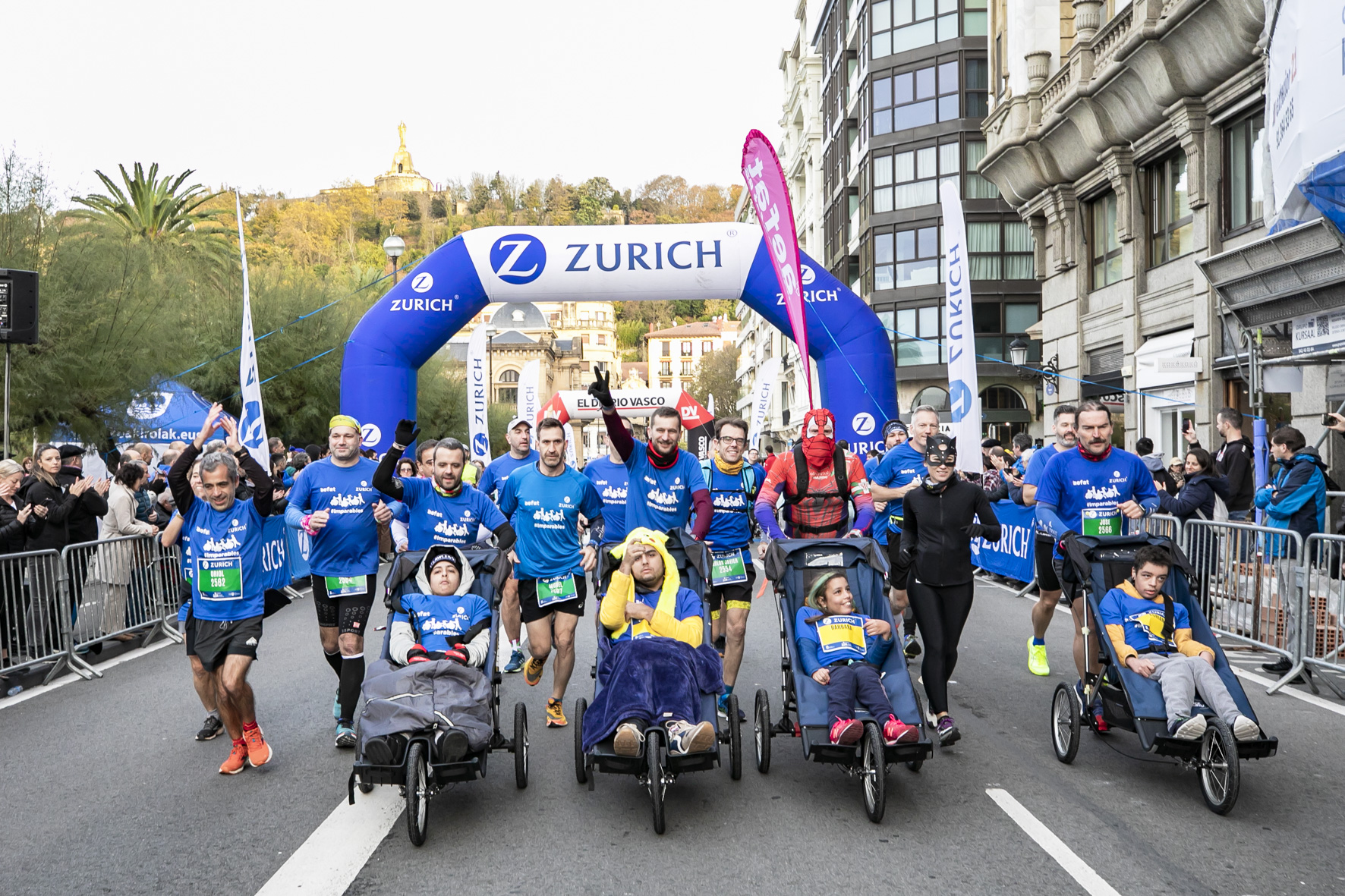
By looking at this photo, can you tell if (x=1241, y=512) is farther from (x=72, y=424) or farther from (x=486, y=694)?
(x=72, y=424)

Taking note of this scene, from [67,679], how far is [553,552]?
4.87 meters

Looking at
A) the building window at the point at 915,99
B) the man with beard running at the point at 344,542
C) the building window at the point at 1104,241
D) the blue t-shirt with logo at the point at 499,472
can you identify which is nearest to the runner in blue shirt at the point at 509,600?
the blue t-shirt with logo at the point at 499,472

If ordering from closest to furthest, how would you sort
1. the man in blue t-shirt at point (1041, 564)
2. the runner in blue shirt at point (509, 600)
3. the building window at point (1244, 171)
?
the man in blue t-shirt at point (1041, 564) → the runner in blue shirt at point (509, 600) → the building window at point (1244, 171)

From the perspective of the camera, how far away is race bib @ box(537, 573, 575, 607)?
7109mm

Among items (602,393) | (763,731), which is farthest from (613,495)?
(763,731)

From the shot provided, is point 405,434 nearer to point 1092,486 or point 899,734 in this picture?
point 899,734

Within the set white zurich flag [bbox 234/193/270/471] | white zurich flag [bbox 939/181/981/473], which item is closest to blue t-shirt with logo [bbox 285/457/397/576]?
white zurich flag [bbox 939/181/981/473]

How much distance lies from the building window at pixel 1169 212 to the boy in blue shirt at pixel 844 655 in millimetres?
15982

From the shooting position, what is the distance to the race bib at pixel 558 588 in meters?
7.11

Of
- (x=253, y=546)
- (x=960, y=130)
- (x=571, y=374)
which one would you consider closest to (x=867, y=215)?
(x=960, y=130)

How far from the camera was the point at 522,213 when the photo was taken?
155m

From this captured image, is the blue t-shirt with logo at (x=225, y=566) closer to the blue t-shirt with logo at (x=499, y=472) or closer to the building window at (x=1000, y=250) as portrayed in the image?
the blue t-shirt with logo at (x=499, y=472)

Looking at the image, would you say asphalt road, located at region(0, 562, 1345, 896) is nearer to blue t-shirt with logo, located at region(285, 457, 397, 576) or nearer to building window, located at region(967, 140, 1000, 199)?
blue t-shirt with logo, located at region(285, 457, 397, 576)

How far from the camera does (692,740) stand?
5.15 meters
